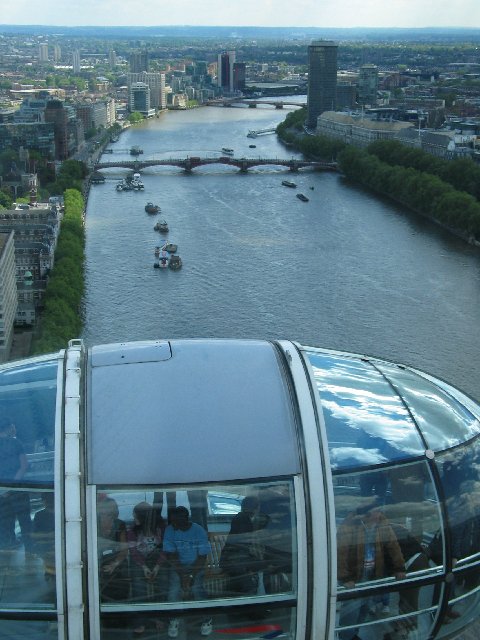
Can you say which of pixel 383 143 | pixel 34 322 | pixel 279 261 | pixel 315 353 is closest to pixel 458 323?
pixel 279 261

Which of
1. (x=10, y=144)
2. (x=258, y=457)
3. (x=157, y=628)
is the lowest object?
(x=10, y=144)

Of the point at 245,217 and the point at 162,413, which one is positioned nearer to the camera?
the point at 162,413

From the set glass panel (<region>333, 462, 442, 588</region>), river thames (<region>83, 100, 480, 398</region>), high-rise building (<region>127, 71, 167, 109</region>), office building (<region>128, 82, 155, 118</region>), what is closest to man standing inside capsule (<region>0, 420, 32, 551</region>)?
glass panel (<region>333, 462, 442, 588</region>)

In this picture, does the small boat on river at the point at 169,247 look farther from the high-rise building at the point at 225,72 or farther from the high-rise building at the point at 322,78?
the high-rise building at the point at 225,72

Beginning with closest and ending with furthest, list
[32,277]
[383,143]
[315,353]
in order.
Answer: [315,353] → [32,277] → [383,143]

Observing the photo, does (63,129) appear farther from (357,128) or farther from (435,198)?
(435,198)

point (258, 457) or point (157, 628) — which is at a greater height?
point (258, 457)

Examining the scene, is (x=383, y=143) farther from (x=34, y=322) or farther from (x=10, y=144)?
(x=34, y=322)
